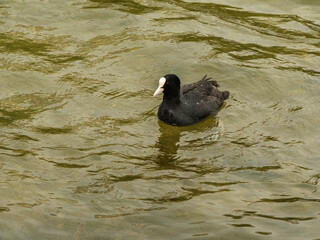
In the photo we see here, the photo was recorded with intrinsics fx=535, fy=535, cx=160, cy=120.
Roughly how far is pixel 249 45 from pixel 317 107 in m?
3.15

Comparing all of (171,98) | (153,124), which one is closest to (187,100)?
(171,98)

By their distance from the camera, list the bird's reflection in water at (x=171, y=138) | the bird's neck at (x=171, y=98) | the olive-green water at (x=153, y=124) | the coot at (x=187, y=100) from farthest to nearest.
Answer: the bird's neck at (x=171, y=98), the coot at (x=187, y=100), the bird's reflection in water at (x=171, y=138), the olive-green water at (x=153, y=124)

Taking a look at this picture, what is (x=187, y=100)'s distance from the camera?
11266 millimetres

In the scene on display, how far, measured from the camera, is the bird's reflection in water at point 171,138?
9484 millimetres

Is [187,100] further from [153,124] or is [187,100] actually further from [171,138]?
[171,138]

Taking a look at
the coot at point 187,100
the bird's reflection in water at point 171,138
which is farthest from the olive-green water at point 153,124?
the coot at point 187,100

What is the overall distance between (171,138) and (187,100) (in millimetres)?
1214

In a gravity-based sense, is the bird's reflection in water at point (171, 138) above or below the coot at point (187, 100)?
below

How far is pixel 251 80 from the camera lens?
485 inches

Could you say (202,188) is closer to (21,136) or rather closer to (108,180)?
(108,180)

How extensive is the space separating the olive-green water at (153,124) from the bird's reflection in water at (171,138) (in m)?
0.04

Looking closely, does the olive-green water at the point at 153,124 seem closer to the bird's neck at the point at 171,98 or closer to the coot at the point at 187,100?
the coot at the point at 187,100

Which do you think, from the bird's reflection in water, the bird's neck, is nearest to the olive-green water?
the bird's reflection in water

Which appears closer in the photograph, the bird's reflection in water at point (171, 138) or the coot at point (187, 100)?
the bird's reflection in water at point (171, 138)
